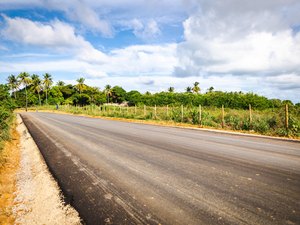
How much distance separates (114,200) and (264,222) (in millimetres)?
2432

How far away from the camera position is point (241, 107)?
44.8m

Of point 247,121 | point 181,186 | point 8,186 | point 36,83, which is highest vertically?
point 36,83

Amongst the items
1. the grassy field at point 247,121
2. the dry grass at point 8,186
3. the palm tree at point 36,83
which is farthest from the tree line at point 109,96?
the dry grass at point 8,186

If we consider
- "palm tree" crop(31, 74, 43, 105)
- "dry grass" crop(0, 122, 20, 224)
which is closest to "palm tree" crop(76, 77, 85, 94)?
"palm tree" crop(31, 74, 43, 105)

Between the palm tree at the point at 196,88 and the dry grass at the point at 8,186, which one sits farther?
the palm tree at the point at 196,88

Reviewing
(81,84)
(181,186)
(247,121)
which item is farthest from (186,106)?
(81,84)

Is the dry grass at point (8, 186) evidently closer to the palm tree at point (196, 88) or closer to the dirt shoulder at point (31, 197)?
the dirt shoulder at point (31, 197)

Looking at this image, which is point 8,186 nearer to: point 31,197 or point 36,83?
point 31,197

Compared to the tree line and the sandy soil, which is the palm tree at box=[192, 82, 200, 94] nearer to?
the tree line

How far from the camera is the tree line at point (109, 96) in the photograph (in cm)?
4501

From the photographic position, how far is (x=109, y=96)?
103750 mm

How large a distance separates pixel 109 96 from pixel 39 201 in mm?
101700

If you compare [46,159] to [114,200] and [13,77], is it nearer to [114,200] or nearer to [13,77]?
[114,200]

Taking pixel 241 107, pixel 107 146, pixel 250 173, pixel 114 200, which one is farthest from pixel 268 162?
pixel 241 107
